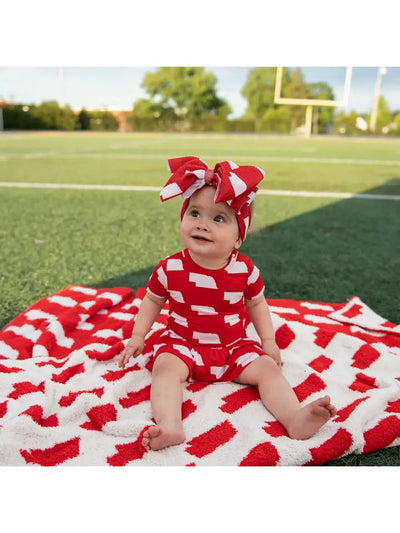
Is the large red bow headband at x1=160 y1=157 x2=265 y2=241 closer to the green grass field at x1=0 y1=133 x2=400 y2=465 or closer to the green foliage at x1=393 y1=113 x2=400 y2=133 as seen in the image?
the green grass field at x1=0 y1=133 x2=400 y2=465

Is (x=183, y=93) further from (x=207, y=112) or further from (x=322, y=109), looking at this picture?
(x=322, y=109)

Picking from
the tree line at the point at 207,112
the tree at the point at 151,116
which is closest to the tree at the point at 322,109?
the tree line at the point at 207,112

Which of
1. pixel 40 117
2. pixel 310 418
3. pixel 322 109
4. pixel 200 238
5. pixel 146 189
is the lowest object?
pixel 146 189

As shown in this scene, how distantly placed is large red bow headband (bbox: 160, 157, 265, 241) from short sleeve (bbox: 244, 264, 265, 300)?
8.2 inches

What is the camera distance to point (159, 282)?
1.86m

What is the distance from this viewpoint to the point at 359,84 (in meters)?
24.1

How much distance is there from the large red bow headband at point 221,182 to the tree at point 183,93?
113 feet

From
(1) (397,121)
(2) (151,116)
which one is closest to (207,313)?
(1) (397,121)

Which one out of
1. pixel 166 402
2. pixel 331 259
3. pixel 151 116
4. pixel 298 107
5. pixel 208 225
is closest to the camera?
pixel 166 402

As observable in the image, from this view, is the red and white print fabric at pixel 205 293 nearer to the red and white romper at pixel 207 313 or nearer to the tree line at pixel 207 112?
the red and white romper at pixel 207 313

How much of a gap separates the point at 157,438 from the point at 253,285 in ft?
2.28

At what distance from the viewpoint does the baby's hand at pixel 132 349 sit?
1.80 m

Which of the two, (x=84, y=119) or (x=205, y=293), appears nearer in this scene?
(x=205, y=293)
